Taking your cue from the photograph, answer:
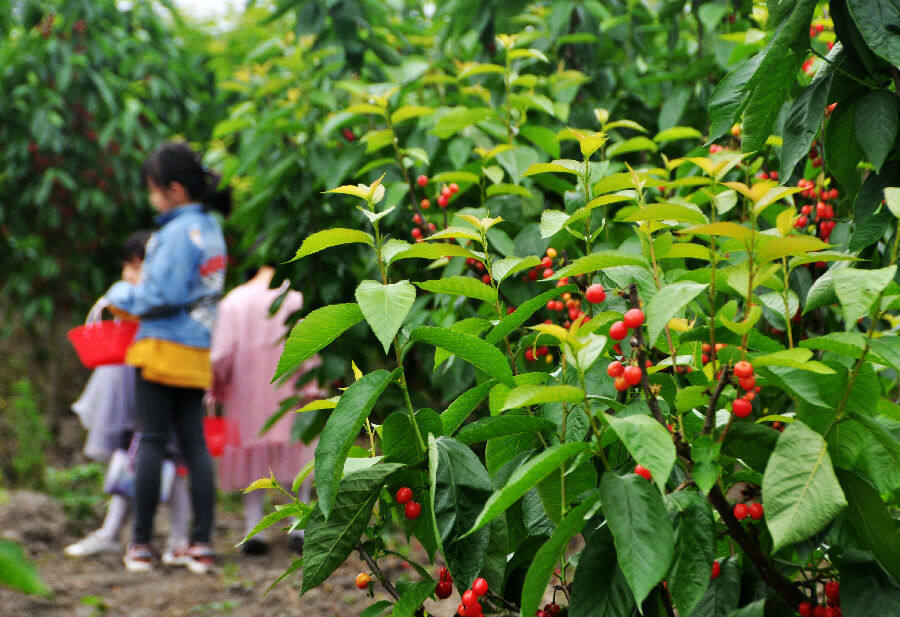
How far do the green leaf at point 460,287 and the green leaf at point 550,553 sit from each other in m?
0.37

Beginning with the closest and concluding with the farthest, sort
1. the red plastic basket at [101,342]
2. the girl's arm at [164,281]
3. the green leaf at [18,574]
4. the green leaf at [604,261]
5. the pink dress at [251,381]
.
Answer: the green leaf at [18,574]
the green leaf at [604,261]
the girl's arm at [164,281]
the red plastic basket at [101,342]
the pink dress at [251,381]

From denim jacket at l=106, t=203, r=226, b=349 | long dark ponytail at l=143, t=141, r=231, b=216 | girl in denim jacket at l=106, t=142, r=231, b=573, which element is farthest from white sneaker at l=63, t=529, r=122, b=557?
long dark ponytail at l=143, t=141, r=231, b=216

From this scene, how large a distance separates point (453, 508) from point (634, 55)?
244cm

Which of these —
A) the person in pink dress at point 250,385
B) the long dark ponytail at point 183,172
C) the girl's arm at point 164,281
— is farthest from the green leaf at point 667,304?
the person in pink dress at point 250,385

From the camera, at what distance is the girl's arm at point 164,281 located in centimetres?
413

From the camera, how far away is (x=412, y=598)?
115 centimetres

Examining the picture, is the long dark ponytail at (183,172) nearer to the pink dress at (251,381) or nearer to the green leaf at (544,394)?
the pink dress at (251,381)

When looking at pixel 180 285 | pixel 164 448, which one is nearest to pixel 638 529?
pixel 180 285

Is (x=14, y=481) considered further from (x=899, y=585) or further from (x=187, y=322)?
(x=899, y=585)

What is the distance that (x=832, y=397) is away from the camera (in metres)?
1.00

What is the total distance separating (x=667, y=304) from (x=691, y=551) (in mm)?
268

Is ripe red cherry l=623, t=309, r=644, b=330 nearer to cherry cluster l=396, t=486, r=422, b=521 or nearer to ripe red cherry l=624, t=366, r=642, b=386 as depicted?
ripe red cherry l=624, t=366, r=642, b=386

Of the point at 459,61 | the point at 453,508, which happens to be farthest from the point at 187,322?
the point at 453,508

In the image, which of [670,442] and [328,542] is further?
[328,542]
